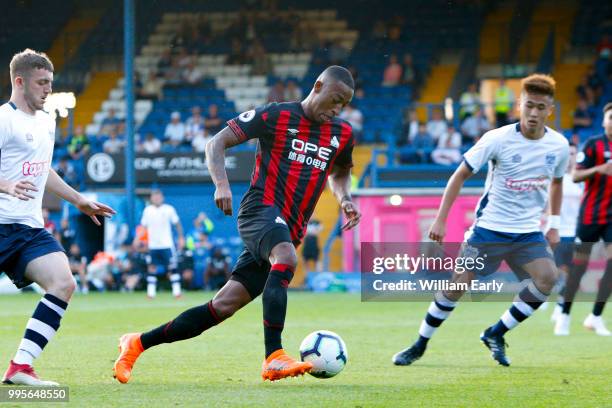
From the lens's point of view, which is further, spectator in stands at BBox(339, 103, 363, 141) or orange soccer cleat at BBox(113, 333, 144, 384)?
spectator in stands at BBox(339, 103, 363, 141)

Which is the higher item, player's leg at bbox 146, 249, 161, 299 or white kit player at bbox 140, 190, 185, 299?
white kit player at bbox 140, 190, 185, 299

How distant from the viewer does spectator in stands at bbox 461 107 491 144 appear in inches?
966

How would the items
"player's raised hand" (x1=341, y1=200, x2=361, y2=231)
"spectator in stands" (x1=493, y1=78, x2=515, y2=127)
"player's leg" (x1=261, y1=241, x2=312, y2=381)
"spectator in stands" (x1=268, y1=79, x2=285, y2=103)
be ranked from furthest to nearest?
"spectator in stands" (x1=268, y1=79, x2=285, y2=103), "spectator in stands" (x1=493, y1=78, x2=515, y2=127), "player's raised hand" (x1=341, y1=200, x2=361, y2=231), "player's leg" (x1=261, y1=241, x2=312, y2=381)

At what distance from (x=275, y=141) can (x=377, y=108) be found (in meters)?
20.6

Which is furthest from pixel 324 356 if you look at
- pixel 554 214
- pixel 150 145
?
pixel 150 145

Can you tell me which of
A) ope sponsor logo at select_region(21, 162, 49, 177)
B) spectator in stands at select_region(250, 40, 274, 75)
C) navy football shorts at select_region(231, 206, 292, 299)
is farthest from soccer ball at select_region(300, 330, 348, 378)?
spectator in stands at select_region(250, 40, 274, 75)

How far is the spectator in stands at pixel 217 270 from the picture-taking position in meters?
23.4

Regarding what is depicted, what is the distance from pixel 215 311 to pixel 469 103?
17712 mm

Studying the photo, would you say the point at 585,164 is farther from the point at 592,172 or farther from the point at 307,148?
the point at 307,148

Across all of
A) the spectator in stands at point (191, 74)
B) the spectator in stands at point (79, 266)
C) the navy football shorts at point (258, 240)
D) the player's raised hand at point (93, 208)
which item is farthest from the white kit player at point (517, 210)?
the spectator in stands at point (191, 74)

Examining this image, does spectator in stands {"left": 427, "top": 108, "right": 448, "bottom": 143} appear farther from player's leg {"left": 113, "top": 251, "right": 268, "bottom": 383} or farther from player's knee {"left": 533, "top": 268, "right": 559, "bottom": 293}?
player's leg {"left": 113, "top": 251, "right": 268, "bottom": 383}

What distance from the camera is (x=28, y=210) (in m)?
7.16

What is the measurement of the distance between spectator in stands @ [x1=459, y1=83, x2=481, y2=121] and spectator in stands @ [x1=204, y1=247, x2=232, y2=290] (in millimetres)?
5828

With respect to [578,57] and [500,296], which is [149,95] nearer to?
[578,57]
